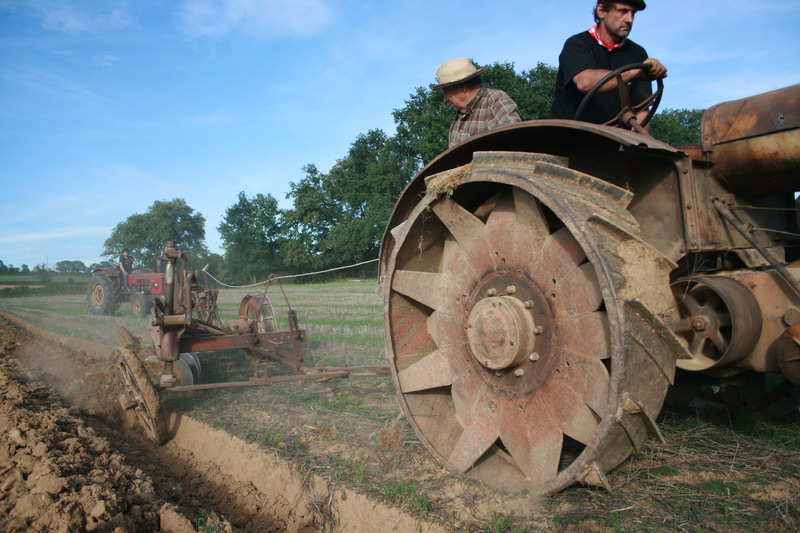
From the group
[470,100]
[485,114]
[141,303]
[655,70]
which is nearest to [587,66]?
[655,70]

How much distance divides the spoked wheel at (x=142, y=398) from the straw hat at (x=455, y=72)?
3670 millimetres

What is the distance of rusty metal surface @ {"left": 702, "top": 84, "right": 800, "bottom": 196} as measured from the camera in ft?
7.57

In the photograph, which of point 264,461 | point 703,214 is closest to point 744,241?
point 703,214

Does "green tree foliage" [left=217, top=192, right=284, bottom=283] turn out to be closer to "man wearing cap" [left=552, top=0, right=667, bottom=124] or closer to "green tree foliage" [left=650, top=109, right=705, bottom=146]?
"green tree foliage" [left=650, top=109, right=705, bottom=146]

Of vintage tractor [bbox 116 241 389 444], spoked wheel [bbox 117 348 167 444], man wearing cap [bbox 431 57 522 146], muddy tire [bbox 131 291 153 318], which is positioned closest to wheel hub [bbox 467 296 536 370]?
man wearing cap [bbox 431 57 522 146]

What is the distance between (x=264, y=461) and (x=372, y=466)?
96cm

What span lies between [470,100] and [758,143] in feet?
6.07

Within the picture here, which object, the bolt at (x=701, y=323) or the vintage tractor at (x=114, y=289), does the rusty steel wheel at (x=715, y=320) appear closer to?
the bolt at (x=701, y=323)

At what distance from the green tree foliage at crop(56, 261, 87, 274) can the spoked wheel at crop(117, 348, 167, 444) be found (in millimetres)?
42814

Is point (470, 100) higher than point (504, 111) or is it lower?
higher

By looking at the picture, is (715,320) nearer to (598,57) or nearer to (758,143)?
(758,143)

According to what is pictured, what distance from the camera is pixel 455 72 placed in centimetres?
366

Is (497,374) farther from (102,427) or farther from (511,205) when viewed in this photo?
(102,427)

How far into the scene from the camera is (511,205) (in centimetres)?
264
